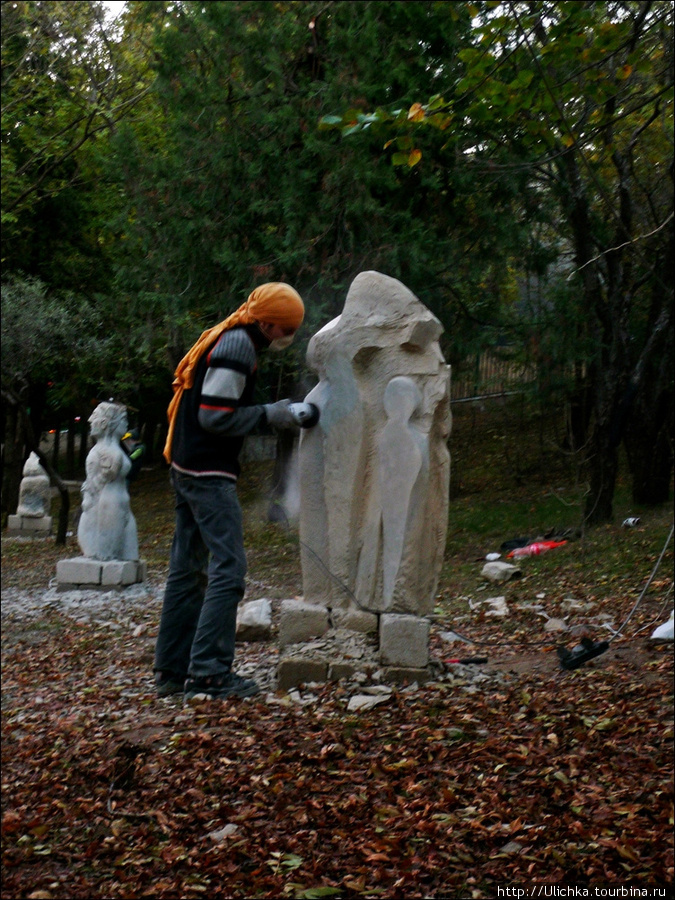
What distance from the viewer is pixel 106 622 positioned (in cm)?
1087

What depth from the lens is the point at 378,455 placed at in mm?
6379

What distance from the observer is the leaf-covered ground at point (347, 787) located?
Answer: 4160 mm

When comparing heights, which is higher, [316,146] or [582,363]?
[316,146]

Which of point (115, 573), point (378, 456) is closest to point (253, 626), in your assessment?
point (378, 456)

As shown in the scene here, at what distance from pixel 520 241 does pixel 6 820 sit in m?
10.6

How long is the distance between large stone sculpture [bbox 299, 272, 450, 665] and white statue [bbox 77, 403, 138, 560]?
676 centimetres

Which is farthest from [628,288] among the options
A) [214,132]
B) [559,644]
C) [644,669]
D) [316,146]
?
[644,669]

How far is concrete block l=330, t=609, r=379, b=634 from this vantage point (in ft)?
20.7

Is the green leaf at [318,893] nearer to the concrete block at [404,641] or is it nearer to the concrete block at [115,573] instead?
the concrete block at [404,641]

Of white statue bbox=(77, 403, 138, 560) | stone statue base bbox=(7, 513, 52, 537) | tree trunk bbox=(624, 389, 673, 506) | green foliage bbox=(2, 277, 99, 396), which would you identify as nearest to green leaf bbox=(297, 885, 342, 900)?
white statue bbox=(77, 403, 138, 560)

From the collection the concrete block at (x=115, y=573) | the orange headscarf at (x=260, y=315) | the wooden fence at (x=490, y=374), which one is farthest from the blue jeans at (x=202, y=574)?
the concrete block at (x=115, y=573)

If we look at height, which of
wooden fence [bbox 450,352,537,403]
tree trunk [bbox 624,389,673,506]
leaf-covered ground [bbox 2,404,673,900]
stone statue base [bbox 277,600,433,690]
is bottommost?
leaf-covered ground [bbox 2,404,673,900]

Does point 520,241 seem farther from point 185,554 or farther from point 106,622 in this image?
point 185,554

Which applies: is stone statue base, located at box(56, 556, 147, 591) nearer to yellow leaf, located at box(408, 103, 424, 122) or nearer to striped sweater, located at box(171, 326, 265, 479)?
striped sweater, located at box(171, 326, 265, 479)
